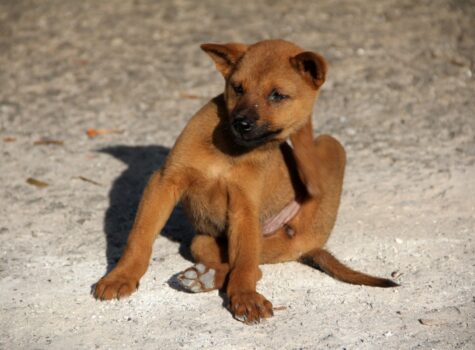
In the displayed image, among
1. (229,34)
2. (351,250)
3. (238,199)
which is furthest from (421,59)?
(238,199)

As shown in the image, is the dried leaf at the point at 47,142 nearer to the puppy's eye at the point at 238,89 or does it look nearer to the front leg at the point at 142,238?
the front leg at the point at 142,238

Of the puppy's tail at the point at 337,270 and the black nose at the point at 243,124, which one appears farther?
the puppy's tail at the point at 337,270

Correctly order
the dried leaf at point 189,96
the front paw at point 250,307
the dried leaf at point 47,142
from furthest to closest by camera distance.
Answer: the dried leaf at point 189,96 < the dried leaf at point 47,142 < the front paw at point 250,307

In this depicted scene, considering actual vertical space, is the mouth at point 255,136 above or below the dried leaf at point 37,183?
above

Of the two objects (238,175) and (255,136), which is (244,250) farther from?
(255,136)

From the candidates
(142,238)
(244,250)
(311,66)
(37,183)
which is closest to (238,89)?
(311,66)

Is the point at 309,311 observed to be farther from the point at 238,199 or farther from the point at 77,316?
the point at 77,316

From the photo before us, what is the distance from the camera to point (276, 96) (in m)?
5.78

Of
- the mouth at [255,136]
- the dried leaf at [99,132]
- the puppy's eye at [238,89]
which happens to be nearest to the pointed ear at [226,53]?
the puppy's eye at [238,89]

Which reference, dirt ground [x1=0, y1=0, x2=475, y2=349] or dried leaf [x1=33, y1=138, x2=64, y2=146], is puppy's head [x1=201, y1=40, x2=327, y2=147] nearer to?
dirt ground [x1=0, y1=0, x2=475, y2=349]

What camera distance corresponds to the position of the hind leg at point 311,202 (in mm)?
6203

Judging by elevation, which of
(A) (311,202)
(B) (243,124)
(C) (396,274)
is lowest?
(C) (396,274)

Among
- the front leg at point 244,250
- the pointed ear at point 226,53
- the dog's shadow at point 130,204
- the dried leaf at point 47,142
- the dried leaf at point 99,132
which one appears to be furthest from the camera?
the dried leaf at point 99,132

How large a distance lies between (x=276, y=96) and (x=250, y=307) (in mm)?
1510
